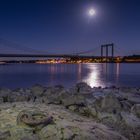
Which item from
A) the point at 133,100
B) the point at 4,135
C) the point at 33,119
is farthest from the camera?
the point at 133,100

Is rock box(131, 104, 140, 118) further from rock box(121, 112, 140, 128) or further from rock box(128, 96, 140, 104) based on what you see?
rock box(128, 96, 140, 104)

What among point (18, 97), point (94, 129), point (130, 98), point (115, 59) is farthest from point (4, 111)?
point (115, 59)

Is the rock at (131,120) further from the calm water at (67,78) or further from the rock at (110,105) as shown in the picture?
the calm water at (67,78)

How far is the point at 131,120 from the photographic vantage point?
12.7 ft

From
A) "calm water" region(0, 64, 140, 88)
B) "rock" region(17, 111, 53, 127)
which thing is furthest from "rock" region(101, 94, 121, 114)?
"calm water" region(0, 64, 140, 88)

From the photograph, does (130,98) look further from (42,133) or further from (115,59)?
A: (115,59)

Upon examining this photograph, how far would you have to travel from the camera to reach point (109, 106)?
14.3ft

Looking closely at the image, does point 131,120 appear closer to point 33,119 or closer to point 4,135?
point 33,119

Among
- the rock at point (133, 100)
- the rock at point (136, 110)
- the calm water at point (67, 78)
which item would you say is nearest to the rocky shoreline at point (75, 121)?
the rock at point (136, 110)

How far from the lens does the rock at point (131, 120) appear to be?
3.73 meters

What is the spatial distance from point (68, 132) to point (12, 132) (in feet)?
2.25

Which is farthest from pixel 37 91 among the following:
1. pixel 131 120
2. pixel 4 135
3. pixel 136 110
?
pixel 4 135

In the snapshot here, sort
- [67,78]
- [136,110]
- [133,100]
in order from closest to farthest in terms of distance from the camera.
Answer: [136,110] → [133,100] → [67,78]

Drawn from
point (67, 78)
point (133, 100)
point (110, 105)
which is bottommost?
point (67, 78)
